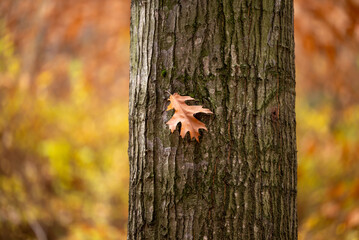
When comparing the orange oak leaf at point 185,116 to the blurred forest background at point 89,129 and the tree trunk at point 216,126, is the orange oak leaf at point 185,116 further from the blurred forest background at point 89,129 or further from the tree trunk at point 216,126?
the blurred forest background at point 89,129

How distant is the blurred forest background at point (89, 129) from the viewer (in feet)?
16.3

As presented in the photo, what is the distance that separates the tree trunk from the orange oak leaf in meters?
0.05

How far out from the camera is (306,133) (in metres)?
7.19

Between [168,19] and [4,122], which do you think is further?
[4,122]

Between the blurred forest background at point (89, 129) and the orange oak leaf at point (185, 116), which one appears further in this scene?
the blurred forest background at point (89, 129)

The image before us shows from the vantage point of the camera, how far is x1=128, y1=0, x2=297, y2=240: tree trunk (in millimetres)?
1601

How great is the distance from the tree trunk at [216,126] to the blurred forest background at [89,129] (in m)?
2.60

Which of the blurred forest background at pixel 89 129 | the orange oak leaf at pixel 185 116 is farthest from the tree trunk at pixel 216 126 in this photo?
the blurred forest background at pixel 89 129

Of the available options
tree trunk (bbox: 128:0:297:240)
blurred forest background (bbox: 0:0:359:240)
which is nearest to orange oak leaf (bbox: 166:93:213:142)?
tree trunk (bbox: 128:0:297:240)

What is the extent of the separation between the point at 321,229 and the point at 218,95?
3517 millimetres

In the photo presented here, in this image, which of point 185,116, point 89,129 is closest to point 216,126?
point 185,116

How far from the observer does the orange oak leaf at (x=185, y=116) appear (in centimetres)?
156

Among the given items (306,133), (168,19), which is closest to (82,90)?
(306,133)

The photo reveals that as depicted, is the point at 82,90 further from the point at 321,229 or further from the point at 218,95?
the point at 218,95
